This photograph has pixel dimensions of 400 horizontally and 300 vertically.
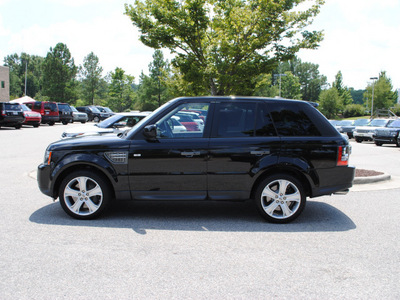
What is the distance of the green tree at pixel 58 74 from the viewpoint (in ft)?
241

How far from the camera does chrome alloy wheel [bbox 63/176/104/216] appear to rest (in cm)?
564

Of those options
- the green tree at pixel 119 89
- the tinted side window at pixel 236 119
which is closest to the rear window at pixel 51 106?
the tinted side window at pixel 236 119

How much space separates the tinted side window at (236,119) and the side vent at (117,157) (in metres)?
1.37

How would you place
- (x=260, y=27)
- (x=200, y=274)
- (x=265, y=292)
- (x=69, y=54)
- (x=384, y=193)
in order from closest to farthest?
(x=265, y=292)
(x=200, y=274)
(x=384, y=193)
(x=260, y=27)
(x=69, y=54)

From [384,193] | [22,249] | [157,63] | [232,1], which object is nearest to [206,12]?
[232,1]

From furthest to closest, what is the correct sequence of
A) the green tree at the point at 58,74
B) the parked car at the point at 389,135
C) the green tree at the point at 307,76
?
the green tree at the point at 307,76 → the green tree at the point at 58,74 → the parked car at the point at 389,135

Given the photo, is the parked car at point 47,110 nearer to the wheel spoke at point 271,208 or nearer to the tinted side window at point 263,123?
the tinted side window at point 263,123

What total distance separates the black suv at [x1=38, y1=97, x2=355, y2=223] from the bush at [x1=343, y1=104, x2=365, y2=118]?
3531 inches

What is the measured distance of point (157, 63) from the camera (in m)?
78.0

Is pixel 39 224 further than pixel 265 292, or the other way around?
pixel 39 224

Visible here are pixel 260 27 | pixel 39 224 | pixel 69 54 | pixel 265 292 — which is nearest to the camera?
pixel 265 292

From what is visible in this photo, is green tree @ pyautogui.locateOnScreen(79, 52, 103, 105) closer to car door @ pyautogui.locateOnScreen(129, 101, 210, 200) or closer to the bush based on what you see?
the bush

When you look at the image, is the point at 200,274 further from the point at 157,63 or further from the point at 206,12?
the point at 157,63

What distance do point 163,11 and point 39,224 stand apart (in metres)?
12.7
